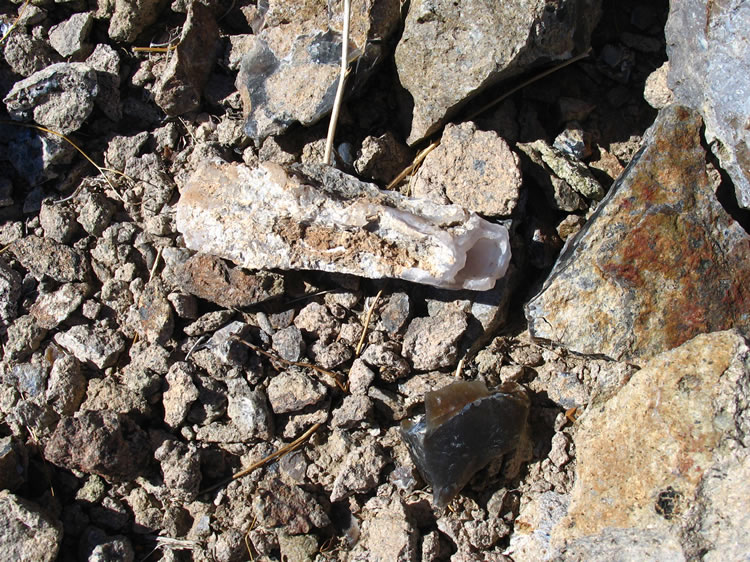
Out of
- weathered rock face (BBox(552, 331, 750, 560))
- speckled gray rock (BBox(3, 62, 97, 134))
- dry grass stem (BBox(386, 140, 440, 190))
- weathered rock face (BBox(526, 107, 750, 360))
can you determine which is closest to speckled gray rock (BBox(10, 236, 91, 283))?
speckled gray rock (BBox(3, 62, 97, 134))

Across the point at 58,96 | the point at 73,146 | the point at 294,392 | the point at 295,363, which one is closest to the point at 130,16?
the point at 58,96

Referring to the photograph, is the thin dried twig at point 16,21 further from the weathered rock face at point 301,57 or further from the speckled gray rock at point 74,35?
the weathered rock face at point 301,57

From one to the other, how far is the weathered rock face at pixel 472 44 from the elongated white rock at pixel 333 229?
454mm

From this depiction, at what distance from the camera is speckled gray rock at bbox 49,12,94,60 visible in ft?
9.71

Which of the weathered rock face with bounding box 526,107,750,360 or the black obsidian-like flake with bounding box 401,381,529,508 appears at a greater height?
the weathered rock face with bounding box 526,107,750,360

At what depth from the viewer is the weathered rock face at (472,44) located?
249 cm

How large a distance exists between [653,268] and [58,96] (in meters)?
2.42

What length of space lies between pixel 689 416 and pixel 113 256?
7.12ft

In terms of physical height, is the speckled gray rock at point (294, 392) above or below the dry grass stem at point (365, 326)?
below

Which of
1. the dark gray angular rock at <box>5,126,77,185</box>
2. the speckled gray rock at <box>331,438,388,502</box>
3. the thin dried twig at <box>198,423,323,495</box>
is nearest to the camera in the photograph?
the speckled gray rock at <box>331,438,388,502</box>

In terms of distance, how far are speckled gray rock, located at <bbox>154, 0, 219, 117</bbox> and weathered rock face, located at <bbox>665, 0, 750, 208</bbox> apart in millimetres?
1847

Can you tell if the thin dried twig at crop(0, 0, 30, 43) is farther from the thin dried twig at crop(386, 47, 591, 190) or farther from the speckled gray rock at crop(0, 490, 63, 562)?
the speckled gray rock at crop(0, 490, 63, 562)

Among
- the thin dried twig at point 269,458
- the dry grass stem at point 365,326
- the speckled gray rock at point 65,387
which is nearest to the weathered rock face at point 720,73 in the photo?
the dry grass stem at point 365,326

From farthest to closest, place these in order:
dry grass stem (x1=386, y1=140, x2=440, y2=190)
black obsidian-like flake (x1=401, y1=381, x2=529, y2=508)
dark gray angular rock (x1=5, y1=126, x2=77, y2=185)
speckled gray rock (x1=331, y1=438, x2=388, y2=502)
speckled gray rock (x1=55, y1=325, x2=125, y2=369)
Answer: dark gray angular rock (x1=5, y1=126, x2=77, y2=185) < dry grass stem (x1=386, y1=140, x2=440, y2=190) < speckled gray rock (x1=55, y1=325, x2=125, y2=369) < speckled gray rock (x1=331, y1=438, x2=388, y2=502) < black obsidian-like flake (x1=401, y1=381, x2=529, y2=508)
